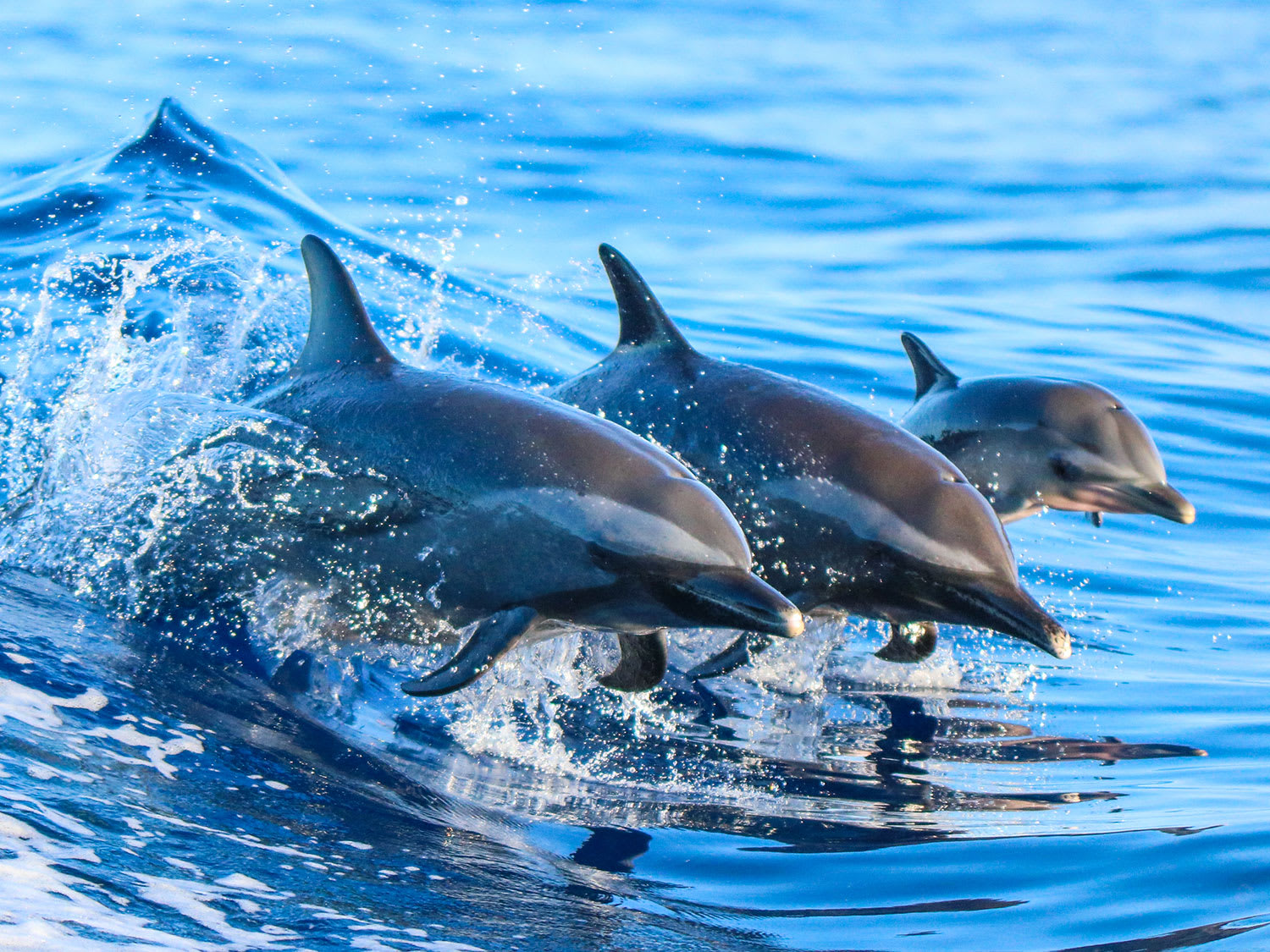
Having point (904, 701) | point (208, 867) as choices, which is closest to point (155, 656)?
point (208, 867)

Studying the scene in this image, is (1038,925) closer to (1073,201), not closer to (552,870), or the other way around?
(552,870)

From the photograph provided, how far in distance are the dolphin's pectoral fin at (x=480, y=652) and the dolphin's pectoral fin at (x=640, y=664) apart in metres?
0.37

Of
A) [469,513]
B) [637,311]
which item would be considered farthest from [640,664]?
[637,311]

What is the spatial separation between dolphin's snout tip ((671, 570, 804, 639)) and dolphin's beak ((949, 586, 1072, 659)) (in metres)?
0.78

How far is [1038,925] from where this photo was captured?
11.8 feet

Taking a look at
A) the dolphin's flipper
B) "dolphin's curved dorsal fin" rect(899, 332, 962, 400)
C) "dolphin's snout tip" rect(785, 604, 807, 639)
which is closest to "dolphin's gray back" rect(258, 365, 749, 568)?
"dolphin's snout tip" rect(785, 604, 807, 639)

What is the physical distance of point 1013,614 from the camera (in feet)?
14.9

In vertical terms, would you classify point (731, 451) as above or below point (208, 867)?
above

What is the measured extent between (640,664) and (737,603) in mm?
692

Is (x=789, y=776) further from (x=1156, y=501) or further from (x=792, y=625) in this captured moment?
(x=1156, y=501)

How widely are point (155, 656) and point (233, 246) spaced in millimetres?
6523

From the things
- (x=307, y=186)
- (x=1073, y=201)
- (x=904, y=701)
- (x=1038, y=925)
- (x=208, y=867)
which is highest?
(x=1073, y=201)

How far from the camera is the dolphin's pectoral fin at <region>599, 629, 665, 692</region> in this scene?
467 cm

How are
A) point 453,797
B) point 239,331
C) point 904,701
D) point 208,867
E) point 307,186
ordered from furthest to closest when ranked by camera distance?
1. point 307,186
2. point 239,331
3. point 904,701
4. point 453,797
5. point 208,867
